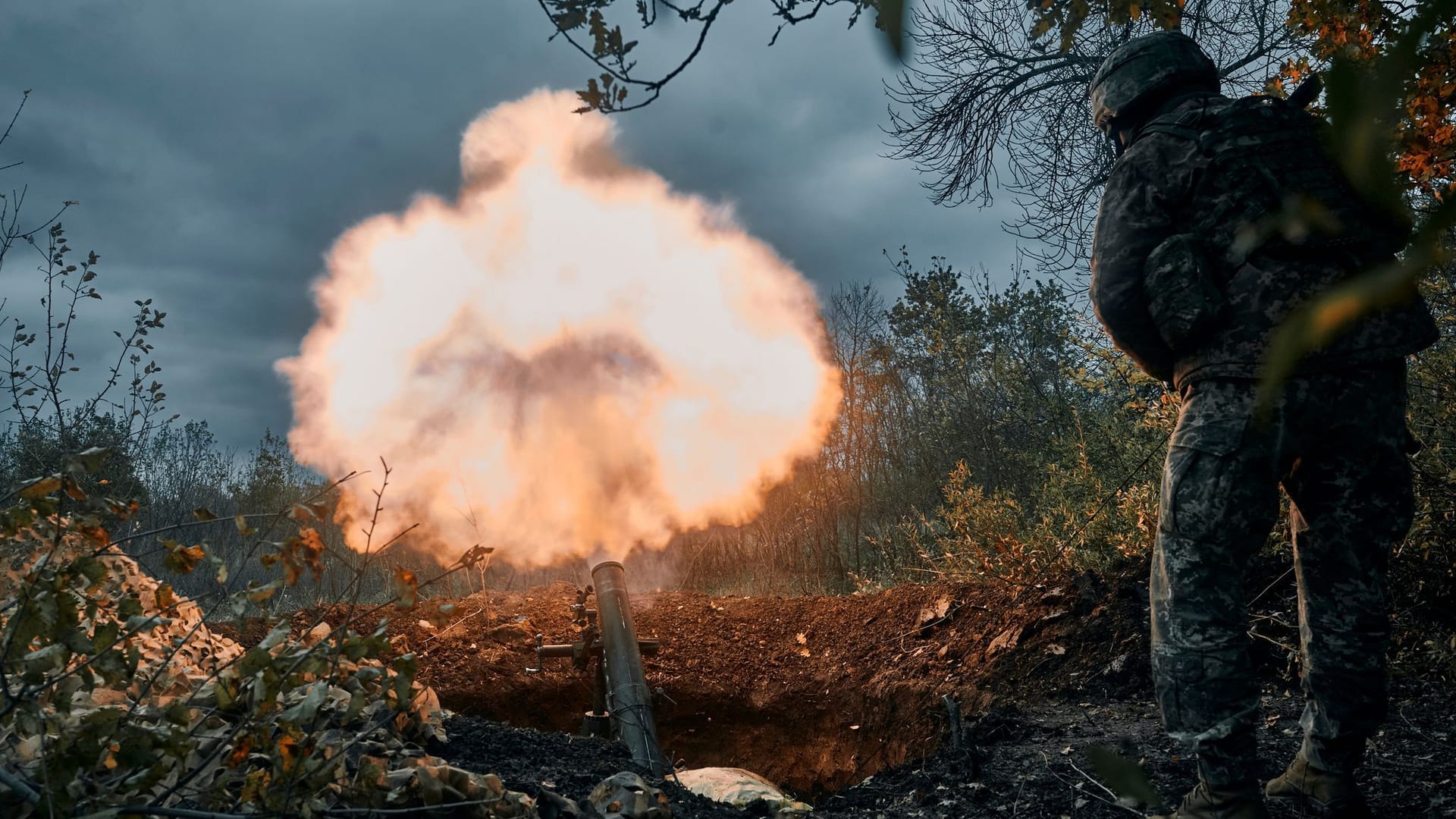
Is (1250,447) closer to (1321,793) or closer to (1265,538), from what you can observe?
(1265,538)

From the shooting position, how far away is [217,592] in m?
2.42

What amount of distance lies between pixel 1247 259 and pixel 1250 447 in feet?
2.02

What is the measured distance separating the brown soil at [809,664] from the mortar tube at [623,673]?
611mm

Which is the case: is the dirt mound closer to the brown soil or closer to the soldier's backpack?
the brown soil

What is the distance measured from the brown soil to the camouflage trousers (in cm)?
230

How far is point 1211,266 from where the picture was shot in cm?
293

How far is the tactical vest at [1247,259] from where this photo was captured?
9.03 ft

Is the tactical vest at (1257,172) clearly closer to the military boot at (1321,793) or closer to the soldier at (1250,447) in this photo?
the soldier at (1250,447)

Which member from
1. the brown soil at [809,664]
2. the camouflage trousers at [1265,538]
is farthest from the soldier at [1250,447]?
the brown soil at [809,664]

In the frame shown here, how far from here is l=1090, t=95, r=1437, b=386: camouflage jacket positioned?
9.04 ft

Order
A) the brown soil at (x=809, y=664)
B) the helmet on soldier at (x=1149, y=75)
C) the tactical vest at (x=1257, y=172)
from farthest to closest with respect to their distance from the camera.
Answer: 1. the brown soil at (x=809, y=664)
2. the helmet on soldier at (x=1149, y=75)
3. the tactical vest at (x=1257, y=172)

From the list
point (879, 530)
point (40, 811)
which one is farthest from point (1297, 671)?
point (879, 530)

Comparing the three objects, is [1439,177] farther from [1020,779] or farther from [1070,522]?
[1070,522]

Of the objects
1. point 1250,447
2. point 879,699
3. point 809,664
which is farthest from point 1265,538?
point 809,664
